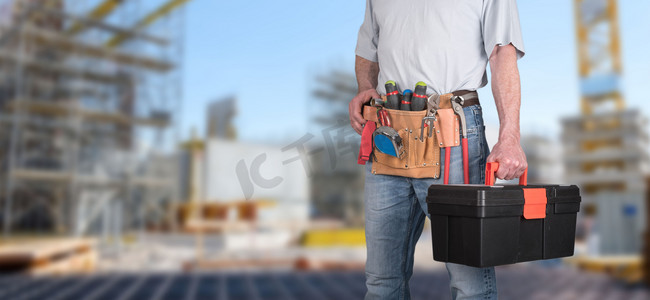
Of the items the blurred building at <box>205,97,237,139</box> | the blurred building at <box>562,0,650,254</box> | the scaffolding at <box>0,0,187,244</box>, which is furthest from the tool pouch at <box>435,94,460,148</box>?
the blurred building at <box>562,0,650,254</box>

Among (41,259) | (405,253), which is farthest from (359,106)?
(41,259)

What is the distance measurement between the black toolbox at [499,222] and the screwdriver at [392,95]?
10.6 inches

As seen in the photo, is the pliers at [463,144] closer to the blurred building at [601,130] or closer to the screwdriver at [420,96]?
the screwdriver at [420,96]

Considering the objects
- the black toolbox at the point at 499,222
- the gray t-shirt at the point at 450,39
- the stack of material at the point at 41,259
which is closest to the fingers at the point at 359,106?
the gray t-shirt at the point at 450,39

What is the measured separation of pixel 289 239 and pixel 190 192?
5.67 metres

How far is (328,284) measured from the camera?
412cm

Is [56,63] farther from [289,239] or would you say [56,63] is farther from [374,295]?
[374,295]

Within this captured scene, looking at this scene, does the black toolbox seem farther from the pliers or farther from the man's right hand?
the man's right hand

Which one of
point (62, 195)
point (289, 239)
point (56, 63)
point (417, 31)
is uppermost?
point (56, 63)

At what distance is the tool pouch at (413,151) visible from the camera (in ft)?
4.13

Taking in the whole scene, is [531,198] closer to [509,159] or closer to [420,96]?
[509,159]

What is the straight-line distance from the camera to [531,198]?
115cm

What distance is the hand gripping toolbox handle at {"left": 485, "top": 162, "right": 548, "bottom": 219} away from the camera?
114 cm

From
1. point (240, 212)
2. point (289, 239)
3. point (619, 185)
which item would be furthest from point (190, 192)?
point (619, 185)
